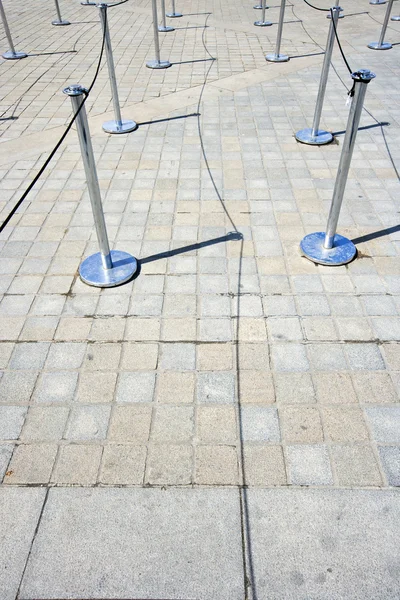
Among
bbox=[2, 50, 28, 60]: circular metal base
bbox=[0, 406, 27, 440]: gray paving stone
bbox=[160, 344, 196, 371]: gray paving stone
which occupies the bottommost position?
bbox=[2, 50, 28, 60]: circular metal base

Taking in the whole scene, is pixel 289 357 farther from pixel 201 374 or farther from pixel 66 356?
pixel 66 356

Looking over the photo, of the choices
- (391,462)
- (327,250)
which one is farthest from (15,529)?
(327,250)

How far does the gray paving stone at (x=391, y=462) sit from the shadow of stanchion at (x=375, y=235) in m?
2.36

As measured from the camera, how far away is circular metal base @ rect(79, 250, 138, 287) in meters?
4.27

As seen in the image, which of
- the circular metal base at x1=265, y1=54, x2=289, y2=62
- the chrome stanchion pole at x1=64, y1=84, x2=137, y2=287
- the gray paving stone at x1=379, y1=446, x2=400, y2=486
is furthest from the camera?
the circular metal base at x1=265, y1=54, x2=289, y2=62

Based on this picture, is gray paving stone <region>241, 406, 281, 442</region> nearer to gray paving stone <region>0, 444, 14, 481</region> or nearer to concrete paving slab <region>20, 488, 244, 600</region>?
concrete paving slab <region>20, 488, 244, 600</region>

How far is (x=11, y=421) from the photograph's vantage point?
3.18m

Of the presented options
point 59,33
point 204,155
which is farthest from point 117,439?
point 59,33

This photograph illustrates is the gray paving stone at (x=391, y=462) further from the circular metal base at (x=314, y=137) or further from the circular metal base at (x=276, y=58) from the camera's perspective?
the circular metal base at (x=276, y=58)

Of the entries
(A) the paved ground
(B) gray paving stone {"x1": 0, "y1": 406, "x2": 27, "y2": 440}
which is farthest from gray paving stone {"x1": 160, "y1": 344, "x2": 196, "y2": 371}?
(B) gray paving stone {"x1": 0, "y1": 406, "x2": 27, "y2": 440}

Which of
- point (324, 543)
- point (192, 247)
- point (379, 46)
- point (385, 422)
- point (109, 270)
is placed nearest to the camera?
point (324, 543)

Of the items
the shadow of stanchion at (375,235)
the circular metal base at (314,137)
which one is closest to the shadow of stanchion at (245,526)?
the shadow of stanchion at (375,235)

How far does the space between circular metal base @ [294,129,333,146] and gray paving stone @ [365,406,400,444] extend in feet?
14.8

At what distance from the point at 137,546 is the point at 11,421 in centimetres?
123
